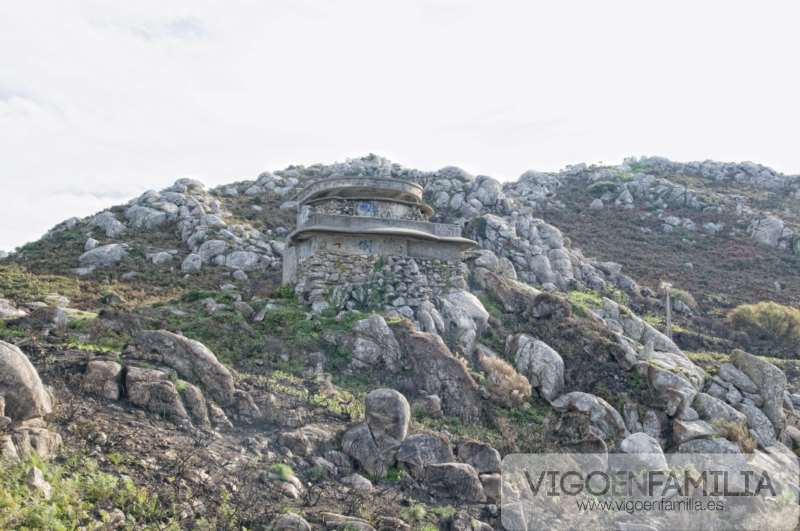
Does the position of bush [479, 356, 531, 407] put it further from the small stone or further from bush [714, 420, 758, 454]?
the small stone

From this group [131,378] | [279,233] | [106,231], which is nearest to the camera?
[131,378]

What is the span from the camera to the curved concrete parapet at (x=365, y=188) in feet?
91.4

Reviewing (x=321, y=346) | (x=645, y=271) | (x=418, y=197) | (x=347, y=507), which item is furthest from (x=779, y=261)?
(x=347, y=507)

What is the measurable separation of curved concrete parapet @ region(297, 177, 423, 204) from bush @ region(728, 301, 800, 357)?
23653 mm

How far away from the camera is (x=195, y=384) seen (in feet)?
51.1

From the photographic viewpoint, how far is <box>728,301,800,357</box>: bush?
35969 mm

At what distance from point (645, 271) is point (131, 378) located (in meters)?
42.6

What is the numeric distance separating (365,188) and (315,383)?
39.6 ft

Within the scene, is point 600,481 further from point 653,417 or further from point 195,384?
point 195,384

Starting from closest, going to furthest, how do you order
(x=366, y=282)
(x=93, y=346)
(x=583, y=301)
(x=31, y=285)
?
(x=93, y=346), (x=366, y=282), (x=31, y=285), (x=583, y=301)

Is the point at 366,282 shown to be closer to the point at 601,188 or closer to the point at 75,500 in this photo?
the point at 75,500

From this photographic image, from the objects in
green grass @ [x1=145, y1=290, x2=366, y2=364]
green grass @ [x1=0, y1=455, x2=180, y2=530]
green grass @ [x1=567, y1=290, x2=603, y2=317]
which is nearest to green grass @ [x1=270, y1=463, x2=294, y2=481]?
green grass @ [x1=0, y1=455, x2=180, y2=530]

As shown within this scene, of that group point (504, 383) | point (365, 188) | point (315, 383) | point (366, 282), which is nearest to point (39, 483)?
point (315, 383)

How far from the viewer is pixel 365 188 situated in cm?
2791
